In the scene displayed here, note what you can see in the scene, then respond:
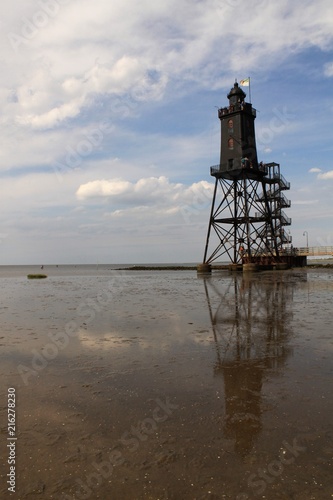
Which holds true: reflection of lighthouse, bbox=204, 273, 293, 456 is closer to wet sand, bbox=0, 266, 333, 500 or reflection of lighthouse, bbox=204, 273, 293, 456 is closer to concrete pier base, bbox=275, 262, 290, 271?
wet sand, bbox=0, 266, 333, 500

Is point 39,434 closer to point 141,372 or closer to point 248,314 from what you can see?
point 141,372

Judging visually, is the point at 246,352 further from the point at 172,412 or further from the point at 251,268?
the point at 251,268

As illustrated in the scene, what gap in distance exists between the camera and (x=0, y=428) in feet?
15.7

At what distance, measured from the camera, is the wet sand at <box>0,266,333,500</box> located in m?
3.57

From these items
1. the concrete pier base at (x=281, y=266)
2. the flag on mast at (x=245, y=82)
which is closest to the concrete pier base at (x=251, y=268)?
the concrete pier base at (x=281, y=266)

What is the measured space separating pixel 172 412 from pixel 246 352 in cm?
357

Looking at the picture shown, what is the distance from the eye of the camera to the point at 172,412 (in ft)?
16.9

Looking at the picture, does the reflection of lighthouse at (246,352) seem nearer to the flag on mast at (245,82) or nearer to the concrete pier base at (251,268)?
the concrete pier base at (251,268)

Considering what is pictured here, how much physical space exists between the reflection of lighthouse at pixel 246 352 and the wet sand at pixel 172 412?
28 millimetres

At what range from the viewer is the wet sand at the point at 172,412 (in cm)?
357

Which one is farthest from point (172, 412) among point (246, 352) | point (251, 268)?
point (251, 268)

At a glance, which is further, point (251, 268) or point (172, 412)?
point (251, 268)

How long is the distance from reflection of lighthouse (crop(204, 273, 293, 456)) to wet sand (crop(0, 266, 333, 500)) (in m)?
0.03

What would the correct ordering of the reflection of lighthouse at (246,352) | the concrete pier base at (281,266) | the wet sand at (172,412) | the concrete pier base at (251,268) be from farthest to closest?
the concrete pier base at (281,266), the concrete pier base at (251,268), the reflection of lighthouse at (246,352), the wet sand at (172,412)
